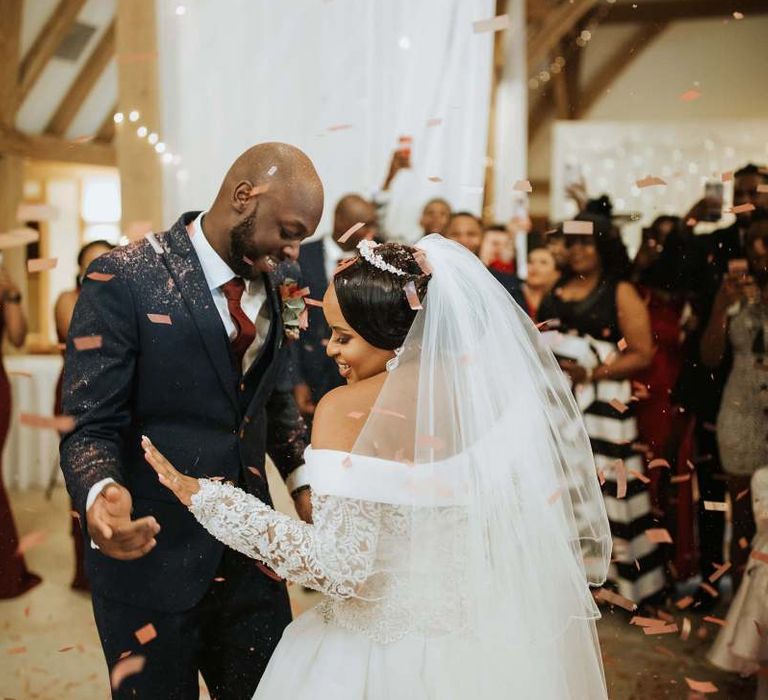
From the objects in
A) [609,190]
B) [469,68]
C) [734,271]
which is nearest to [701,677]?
[734,271]

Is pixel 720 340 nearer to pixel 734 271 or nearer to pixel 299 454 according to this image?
pixel 734 271

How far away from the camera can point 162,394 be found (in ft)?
5.60

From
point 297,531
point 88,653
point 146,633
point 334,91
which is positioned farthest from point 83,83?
point 297,531

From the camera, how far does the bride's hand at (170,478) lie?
58.1 inches

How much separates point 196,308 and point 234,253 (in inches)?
5.4

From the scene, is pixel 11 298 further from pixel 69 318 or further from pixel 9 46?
pixel 9 46

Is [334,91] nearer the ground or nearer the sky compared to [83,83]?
nearer the ground

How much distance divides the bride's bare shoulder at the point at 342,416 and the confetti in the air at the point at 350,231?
5.67 feet

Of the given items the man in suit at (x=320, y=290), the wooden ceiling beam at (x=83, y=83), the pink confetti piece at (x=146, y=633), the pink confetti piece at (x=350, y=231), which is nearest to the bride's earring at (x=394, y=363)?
the pink confetti piece at (x=146, y=633)

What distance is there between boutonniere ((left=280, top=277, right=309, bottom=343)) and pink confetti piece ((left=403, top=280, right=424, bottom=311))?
0.39m

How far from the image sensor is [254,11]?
11.0 ft

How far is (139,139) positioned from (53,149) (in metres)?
7.81

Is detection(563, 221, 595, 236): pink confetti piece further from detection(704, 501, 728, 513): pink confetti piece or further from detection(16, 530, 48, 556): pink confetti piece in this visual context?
detection(16, 530, 48, 556): pink confetti piece

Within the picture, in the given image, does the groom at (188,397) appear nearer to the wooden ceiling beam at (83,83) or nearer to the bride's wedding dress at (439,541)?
the bride's wedding dress at (439,541)
